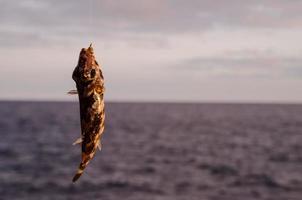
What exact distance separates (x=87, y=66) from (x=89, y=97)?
405 mm

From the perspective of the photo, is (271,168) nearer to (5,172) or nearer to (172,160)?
(172,160)

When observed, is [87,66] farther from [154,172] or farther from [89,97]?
[154,172]

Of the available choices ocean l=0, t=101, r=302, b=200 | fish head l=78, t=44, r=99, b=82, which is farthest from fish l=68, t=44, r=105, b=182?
ocean l=0, t=101, r=302, b=200

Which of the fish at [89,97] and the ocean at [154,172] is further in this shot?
the ocean at [154,172]

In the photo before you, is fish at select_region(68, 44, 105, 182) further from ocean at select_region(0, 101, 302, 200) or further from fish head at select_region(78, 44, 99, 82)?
ocean at select_region(0, 101, 302, 200)

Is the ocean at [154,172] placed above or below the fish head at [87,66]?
below

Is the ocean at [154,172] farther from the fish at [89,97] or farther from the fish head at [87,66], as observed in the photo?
the fish head at [87,66]

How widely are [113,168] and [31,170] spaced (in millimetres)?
9680

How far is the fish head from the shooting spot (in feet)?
20.5

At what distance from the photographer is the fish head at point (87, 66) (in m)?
6.25

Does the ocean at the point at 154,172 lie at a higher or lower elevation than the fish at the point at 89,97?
lower

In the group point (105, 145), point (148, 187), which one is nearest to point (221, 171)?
point (148, 187)

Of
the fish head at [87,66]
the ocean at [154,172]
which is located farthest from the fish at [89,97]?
the ocean at [154,172]

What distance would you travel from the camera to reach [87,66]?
6.27m
